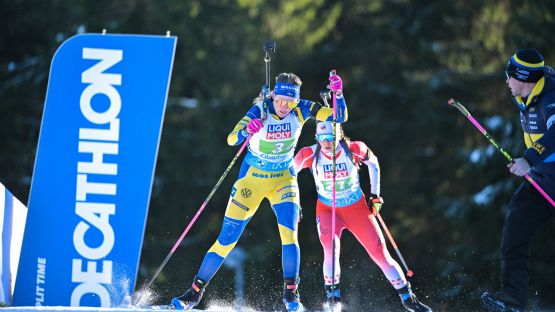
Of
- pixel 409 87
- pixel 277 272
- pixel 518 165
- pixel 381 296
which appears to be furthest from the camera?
pixel 409 87

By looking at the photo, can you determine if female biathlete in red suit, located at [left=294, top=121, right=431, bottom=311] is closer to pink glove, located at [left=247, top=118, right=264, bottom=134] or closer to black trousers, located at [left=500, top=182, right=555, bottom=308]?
pink glove, located at [left=247, top=118, right=264, bottom=134]

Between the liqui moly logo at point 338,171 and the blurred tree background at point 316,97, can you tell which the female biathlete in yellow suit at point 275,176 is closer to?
the liqui moly logo at point 338,171

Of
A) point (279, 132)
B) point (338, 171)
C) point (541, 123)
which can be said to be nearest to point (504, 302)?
point (541, 123)

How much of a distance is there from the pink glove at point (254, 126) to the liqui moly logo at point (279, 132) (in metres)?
0.21

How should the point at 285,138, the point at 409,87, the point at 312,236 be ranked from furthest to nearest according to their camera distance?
the point at 409,87 → the point at 312,236 → the point at 285,138

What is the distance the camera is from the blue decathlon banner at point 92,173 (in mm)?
10461

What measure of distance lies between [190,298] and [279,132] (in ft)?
5.12

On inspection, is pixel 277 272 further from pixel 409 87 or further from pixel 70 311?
pixel 70 311

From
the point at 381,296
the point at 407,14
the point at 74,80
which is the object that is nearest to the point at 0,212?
the point at 74,80

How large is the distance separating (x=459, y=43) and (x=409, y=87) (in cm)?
175

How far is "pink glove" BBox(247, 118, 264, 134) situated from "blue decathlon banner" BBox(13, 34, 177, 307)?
48.2 inches

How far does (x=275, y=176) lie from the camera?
32.9ft

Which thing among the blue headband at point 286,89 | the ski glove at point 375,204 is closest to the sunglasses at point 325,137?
the blue headband at point 286,89

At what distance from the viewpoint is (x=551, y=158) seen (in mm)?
9109
